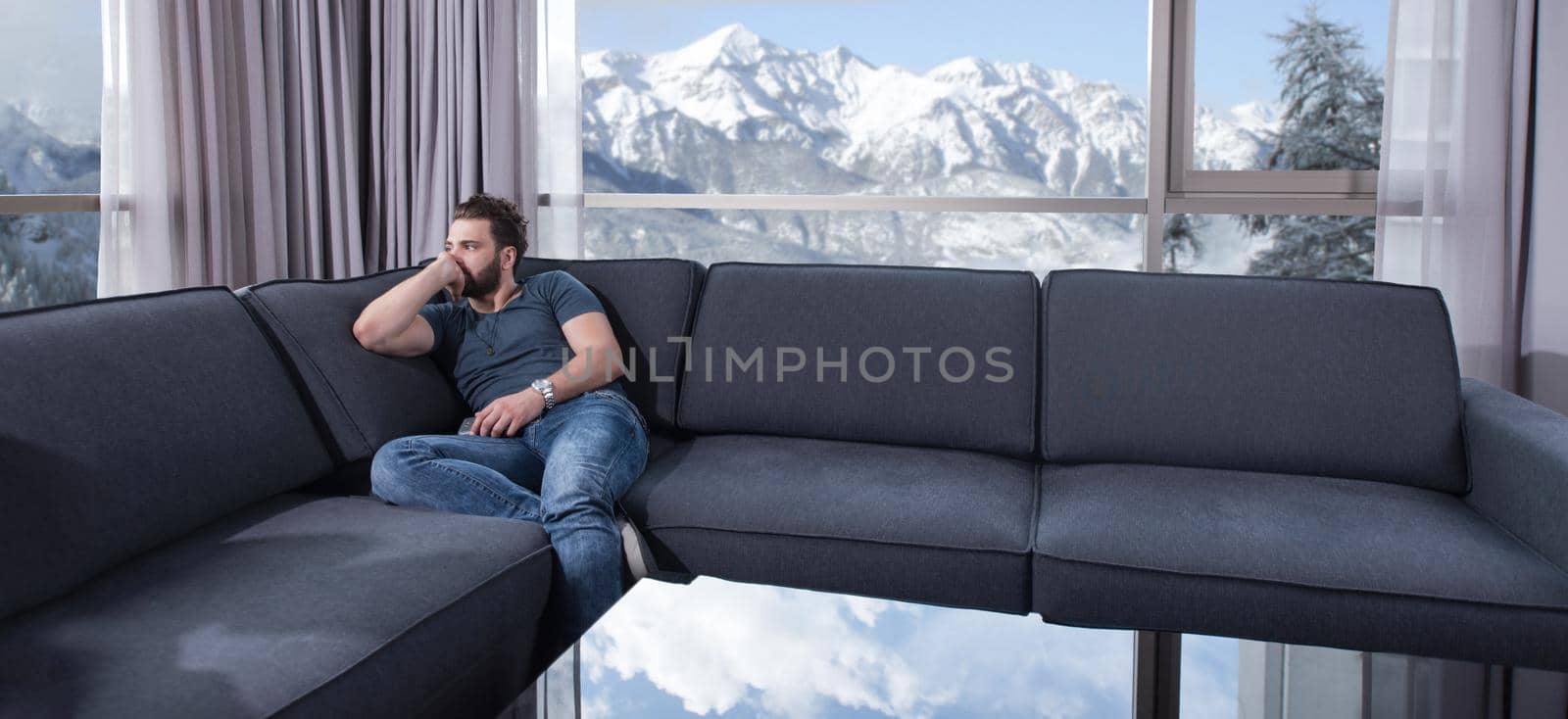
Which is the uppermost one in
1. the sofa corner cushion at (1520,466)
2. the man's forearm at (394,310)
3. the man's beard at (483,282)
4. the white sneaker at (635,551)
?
the man's beard at (483,282)

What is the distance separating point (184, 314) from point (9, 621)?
653 millimetres

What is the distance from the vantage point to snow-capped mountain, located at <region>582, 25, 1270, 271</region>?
6.05 metres

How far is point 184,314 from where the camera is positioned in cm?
192

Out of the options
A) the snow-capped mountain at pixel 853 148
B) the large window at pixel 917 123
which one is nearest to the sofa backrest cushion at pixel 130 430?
the large window at pixel 917 123

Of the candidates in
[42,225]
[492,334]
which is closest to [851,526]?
[492,334]

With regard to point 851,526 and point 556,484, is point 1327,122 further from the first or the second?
point 556,484

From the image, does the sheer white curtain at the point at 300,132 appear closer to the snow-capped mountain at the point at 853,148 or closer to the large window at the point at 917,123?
the large window at the point at 917,123

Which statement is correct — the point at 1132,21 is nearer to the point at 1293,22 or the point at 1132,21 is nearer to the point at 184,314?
the point at 1293,22

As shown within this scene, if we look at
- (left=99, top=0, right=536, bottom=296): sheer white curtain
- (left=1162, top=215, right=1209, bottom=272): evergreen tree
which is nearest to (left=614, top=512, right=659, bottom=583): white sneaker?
(left=99, top=0, right=536, bottom=296): sheer white curtain

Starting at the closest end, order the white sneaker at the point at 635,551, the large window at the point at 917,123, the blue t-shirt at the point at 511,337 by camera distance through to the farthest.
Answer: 1. the white sneaker at the point at 635,551
2. the blue t-shirt at the point at 511,337
3. the large window at the point at 917,123

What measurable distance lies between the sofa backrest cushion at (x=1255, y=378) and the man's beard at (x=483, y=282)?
1.22 metres

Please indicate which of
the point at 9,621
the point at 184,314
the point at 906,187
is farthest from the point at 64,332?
the point at 906,187

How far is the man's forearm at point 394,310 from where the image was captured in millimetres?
2213

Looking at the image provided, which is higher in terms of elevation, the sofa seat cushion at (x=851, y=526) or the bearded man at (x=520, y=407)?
the bearded man at (x=520, y=407)
